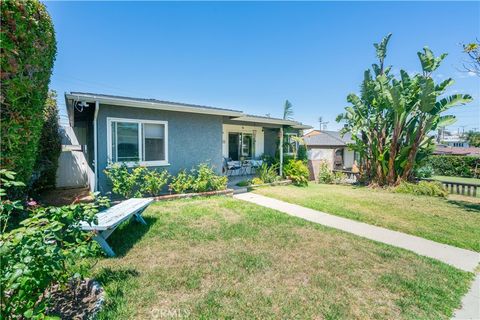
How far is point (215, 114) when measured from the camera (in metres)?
9.86

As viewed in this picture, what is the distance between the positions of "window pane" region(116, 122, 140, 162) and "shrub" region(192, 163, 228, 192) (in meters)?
2.34

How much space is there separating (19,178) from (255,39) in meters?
11.9

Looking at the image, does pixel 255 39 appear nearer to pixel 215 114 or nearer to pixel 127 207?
pixel 215 114

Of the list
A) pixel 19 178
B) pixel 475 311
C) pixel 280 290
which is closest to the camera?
pixel 475 311

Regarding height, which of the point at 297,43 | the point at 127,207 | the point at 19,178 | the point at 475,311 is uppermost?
the point at 297,43

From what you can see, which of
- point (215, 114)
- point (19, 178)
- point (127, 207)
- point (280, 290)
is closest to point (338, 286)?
point (280, 290)

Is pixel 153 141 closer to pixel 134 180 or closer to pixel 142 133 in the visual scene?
pixel 142 133

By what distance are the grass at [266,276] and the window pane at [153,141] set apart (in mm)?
3534

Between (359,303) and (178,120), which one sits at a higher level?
(178,120)

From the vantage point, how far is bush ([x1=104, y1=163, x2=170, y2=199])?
7664 millimetres

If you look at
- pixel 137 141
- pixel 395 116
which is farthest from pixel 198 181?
pixel 395 116

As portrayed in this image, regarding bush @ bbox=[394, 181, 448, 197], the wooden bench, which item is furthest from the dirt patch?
bush @ bbox=[394, 181, 448, 197]

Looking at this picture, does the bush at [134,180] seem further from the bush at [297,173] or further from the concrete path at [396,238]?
the bush at [297,173]

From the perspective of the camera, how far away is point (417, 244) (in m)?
5.37
